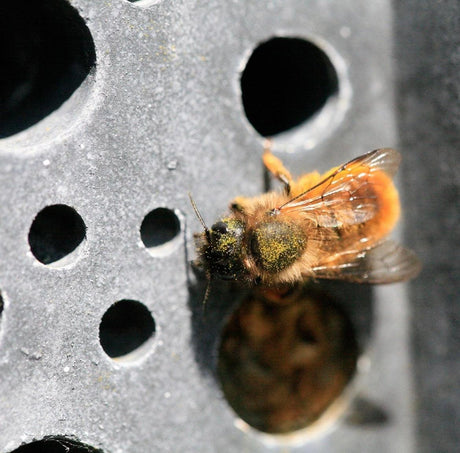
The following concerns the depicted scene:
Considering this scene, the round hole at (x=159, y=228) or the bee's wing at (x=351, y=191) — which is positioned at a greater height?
the round hole at (x=159, y=228)

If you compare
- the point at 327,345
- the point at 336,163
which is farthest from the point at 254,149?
the point at 327,345

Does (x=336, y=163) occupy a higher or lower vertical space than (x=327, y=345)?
higher

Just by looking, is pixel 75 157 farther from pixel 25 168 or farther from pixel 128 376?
pixel 128 376

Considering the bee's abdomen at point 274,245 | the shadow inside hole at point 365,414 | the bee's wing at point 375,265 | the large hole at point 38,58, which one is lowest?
the shadow inside hole at point 365,414

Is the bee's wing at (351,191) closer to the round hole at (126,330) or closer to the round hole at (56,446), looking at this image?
the round hole at (126,330)

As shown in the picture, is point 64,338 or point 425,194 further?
point 425,194

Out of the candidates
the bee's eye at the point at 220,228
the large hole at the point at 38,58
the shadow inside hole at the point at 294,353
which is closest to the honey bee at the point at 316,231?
the bee's eye at the point at 220,228
